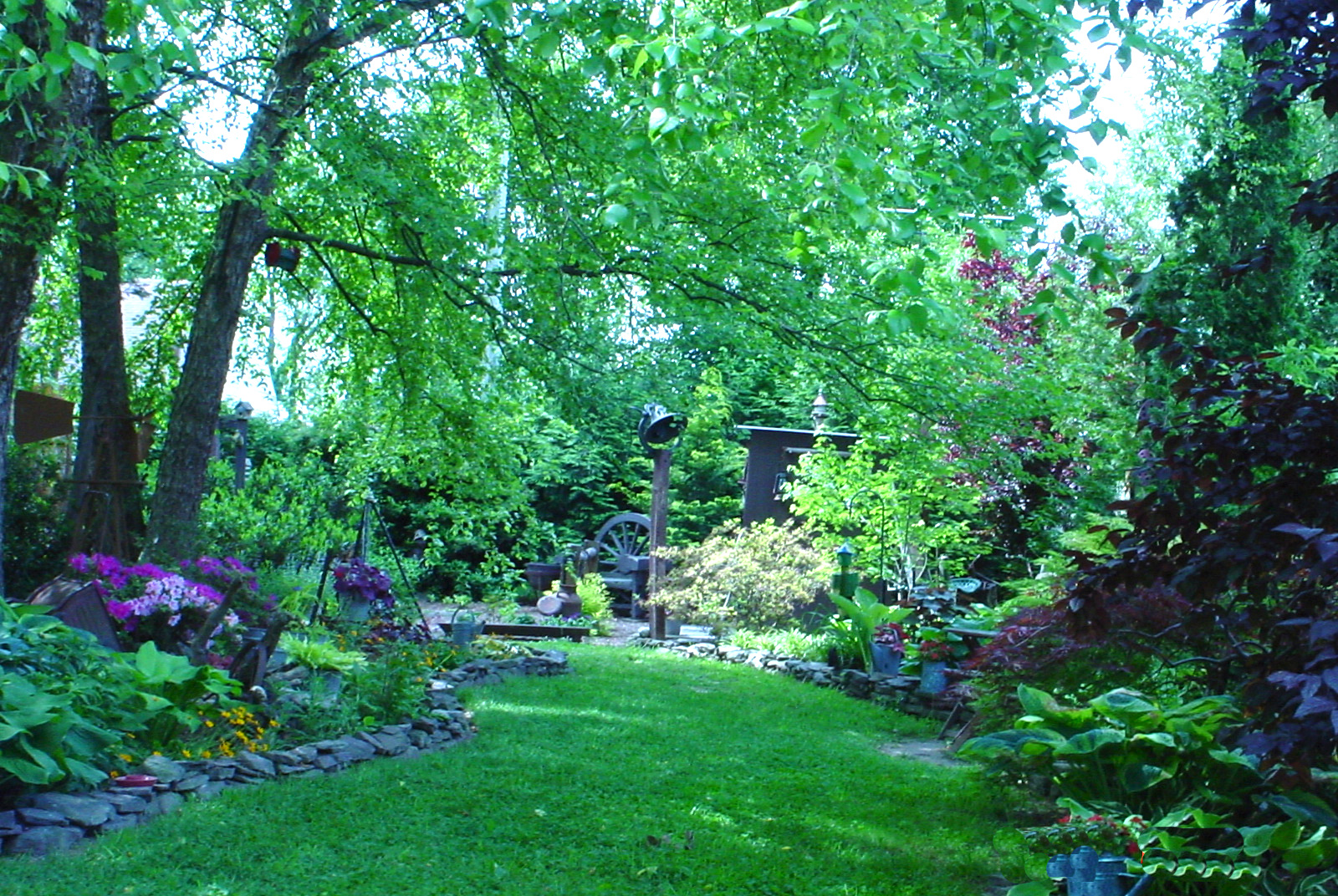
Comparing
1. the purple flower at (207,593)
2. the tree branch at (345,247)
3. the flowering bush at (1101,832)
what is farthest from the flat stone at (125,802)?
the tree branch at (345,247)

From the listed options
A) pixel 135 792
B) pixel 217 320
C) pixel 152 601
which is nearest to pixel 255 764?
A: pixel 135 792

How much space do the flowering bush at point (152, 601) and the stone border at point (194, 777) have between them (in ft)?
3.20

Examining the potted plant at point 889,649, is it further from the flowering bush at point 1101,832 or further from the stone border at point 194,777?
the flowering bush at point 1101,832

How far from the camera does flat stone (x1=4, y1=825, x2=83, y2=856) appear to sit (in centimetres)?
362

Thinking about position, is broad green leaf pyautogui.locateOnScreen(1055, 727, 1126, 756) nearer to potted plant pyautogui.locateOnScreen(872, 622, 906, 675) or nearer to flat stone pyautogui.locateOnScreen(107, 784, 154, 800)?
flat stone pyautogui.locateOnScreen(107, 784, 154, 800)

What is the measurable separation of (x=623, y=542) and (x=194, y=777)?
11.9m

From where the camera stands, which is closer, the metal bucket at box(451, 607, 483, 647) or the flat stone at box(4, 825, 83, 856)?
the flat stone at box(4, 825, 83, 856)

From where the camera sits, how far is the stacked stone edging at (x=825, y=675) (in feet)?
25.6

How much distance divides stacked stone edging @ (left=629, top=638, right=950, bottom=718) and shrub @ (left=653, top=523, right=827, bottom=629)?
15.0 inches

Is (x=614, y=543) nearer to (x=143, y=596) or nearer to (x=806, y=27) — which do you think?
(x=143, y=596)

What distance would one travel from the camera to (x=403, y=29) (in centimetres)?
700

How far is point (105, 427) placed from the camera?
26.5 feet

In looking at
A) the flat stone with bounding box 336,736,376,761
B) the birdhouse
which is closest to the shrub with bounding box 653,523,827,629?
the birdhouse

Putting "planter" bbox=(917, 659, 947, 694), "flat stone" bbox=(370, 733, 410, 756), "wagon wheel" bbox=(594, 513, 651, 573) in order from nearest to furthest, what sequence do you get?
"flat stone" bbox=(370, 733, 410, 756) < "planter" bbox=(917, 659, 947, 694) < "wagon wheel" bbox=(594, 513, 651, 573)
